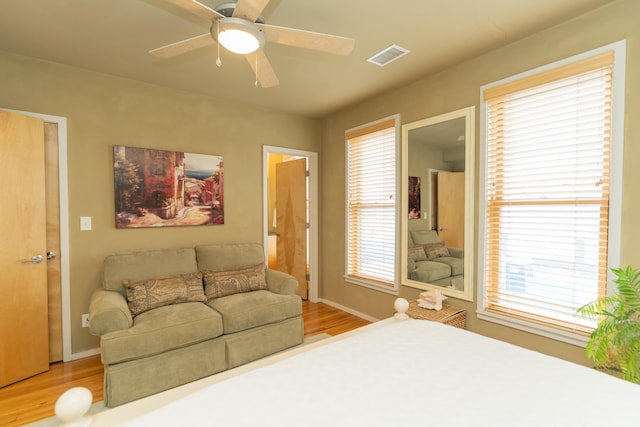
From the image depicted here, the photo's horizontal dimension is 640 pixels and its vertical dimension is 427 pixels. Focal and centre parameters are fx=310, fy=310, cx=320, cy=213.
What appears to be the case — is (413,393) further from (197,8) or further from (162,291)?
(162,291)

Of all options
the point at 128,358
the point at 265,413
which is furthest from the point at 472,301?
the point at 128,358

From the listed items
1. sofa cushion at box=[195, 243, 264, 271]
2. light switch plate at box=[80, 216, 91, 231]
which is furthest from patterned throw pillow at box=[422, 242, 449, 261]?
light switch plate at box=[80, 216, 91, 231]

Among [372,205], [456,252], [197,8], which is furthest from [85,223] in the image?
[456,252]

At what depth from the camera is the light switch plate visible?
2826 mm

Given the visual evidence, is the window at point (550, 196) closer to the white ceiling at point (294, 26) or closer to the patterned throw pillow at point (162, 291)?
the white ceiling at point (294, 26)

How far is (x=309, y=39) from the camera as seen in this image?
1.65 meters

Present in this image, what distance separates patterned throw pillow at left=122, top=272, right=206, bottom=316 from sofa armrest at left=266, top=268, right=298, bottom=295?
678mm

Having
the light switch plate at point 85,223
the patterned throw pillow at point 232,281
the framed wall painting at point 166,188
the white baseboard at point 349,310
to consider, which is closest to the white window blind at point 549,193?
the white baseboard at point 349,310

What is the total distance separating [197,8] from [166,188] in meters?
2.16

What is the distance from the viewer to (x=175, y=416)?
3.28 feet

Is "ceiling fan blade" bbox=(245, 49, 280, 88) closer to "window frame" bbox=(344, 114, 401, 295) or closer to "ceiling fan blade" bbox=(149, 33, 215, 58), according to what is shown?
"ceiling fan blade" bbox=(149, 33, 215, 58)

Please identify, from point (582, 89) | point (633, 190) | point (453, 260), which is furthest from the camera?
point (453, 260)

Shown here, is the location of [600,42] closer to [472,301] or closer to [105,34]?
[472,301]

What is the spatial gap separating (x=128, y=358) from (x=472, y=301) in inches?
105
